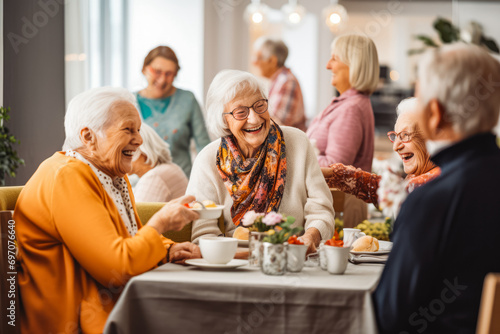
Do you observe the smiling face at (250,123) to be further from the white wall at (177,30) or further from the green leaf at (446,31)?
the green leaf at (446,31)

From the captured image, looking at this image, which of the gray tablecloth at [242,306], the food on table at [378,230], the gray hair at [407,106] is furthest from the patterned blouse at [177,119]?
the gray tablecloth at [242,306]

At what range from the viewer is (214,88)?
9.20 feet

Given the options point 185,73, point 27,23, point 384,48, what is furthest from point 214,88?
point 384,48

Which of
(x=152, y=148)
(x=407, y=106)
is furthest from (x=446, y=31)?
(x=407, y=106)

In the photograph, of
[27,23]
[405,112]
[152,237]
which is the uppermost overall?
[27,23]

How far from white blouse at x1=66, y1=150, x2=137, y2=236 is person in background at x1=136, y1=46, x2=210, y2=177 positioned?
90.4 inches

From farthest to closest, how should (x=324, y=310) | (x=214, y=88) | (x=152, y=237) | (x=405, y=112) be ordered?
1. (x=214, y=88)
2. (x=405, y=112)
3. (x=152, y=237)
4. (x=324, y=310)

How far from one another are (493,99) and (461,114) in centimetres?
9

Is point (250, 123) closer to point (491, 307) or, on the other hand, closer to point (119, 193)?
point (119, 193)

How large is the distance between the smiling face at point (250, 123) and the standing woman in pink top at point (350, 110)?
3.15ft

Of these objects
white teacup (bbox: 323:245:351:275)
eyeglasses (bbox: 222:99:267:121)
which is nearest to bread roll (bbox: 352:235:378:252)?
white teacup (bbox: 323:245:351:275)

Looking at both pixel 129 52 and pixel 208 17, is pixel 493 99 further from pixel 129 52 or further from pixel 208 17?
pixel 208 17

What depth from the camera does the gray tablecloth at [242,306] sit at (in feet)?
5.63

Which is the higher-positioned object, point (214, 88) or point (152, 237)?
point (214, 88)
